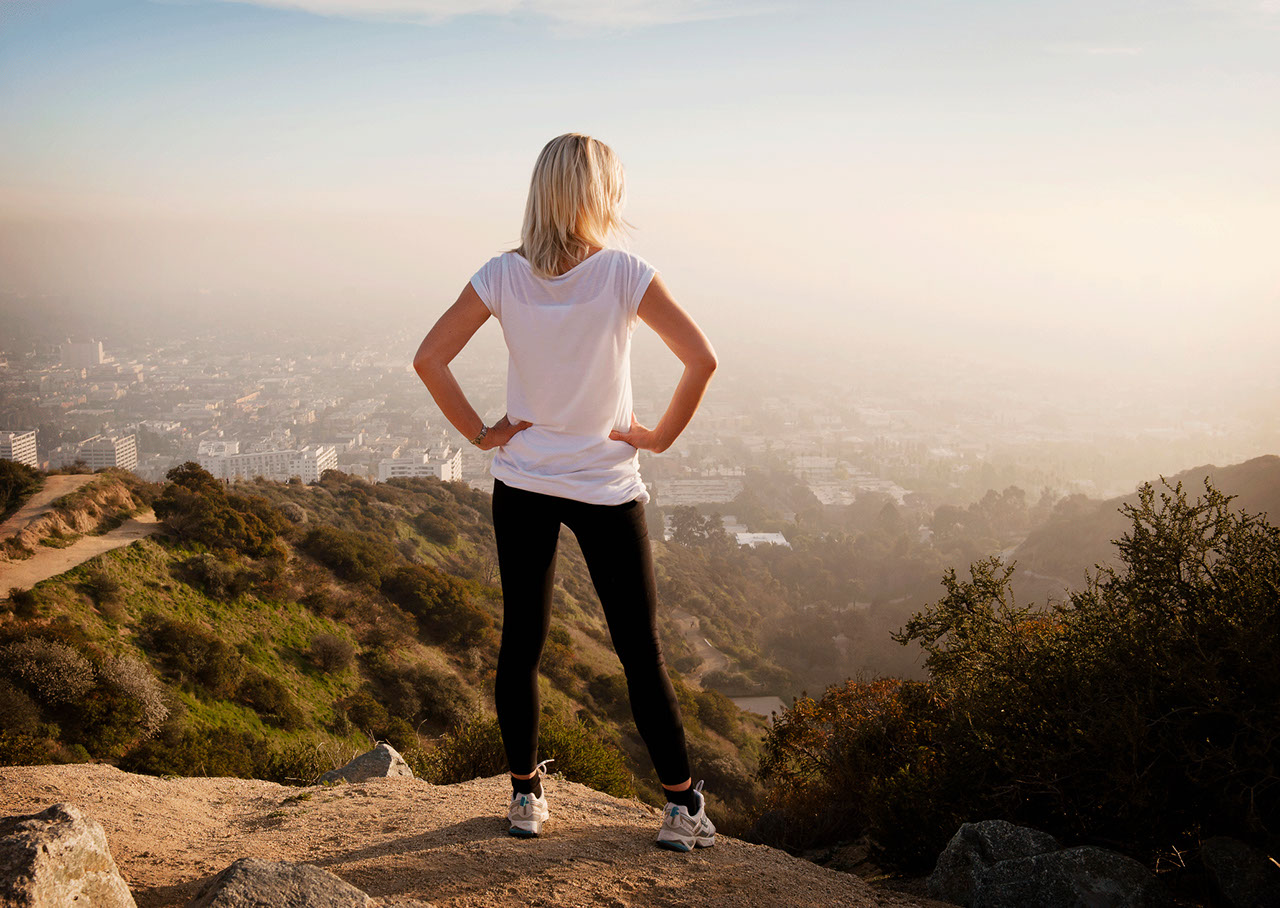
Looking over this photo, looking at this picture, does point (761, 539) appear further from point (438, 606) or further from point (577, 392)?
point (577, 392)

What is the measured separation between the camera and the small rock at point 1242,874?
2432 millimetres

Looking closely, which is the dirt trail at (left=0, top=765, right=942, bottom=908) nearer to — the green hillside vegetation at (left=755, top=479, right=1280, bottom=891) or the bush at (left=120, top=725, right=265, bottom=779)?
the green hillside vegetation at (left=755, top=479, right=1280, bottom=891)

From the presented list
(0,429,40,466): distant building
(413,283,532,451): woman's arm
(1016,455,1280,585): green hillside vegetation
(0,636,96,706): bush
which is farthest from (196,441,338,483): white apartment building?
(413,283,532,451): woman's arm

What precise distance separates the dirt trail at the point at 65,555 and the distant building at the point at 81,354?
39789 mm

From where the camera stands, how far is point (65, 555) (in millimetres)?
12586

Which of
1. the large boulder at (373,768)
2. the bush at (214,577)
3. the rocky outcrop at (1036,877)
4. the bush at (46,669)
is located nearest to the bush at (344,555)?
the bush at (214,577)

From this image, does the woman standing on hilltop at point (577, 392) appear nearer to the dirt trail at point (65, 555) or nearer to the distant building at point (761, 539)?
the dirt trail at point (65, 555)

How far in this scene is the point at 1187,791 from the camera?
2.91 meters

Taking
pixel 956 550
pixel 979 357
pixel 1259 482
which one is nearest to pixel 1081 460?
pixel 956 550

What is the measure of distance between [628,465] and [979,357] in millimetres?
117705

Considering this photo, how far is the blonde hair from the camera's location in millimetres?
1983

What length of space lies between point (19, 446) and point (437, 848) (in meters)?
35.4

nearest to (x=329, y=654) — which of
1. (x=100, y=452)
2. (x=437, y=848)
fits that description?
(x=437, y=848)

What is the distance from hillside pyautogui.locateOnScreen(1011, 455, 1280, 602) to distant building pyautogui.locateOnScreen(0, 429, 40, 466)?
38.1 m
